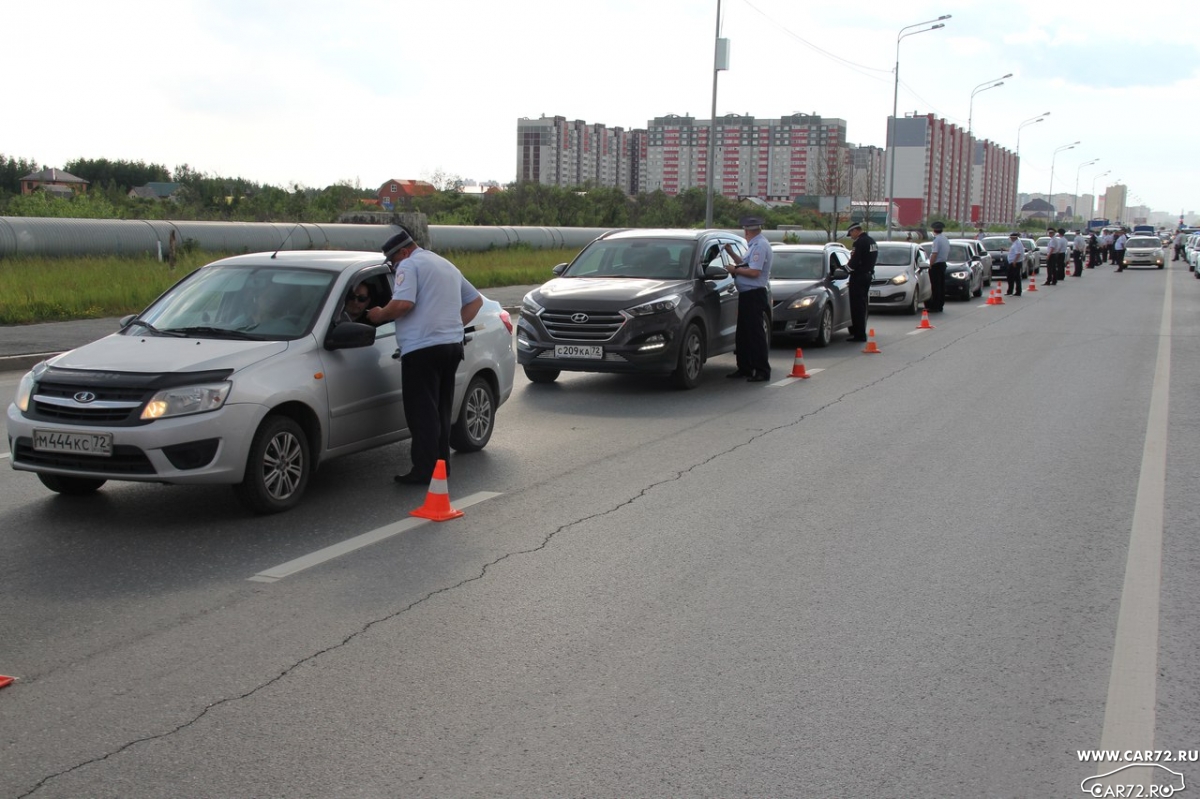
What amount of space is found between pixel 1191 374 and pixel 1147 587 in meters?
10.5

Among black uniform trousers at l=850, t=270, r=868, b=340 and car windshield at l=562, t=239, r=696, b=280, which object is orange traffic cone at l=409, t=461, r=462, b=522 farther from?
black uniform trousers at l=850, t=270, r=868, b=340

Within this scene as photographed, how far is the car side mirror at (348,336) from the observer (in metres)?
7.57

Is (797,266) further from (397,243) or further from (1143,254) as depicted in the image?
(1143,254)

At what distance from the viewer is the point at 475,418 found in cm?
942

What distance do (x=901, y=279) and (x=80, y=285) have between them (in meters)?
16.2

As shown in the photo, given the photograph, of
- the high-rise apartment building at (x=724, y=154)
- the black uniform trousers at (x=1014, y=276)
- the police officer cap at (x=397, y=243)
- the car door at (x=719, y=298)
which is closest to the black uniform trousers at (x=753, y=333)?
the car door at (x=719, y=298)

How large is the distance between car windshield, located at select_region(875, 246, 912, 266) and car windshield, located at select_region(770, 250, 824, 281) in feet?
23.0

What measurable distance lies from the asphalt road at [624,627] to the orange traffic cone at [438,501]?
0.27m

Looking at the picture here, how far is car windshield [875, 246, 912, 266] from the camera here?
2616 cm

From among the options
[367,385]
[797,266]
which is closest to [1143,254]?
[797,266]

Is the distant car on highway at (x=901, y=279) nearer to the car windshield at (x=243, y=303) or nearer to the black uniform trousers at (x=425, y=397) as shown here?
the black uniform trousers at (x=425, y=397)

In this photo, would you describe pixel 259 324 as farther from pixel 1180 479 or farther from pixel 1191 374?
pixel 1191 374

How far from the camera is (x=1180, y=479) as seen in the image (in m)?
8.71

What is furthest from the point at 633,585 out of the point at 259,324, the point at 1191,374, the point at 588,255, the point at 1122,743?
the point at 1191,374
